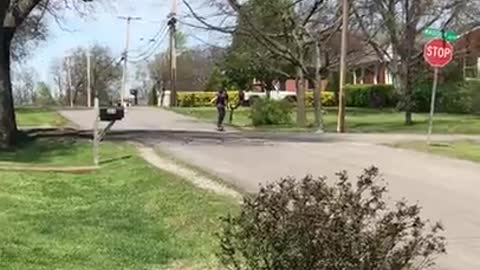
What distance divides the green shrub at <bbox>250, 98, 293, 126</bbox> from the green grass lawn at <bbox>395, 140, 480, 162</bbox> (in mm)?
16509

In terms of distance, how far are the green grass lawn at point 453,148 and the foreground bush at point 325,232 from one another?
15.0 meters

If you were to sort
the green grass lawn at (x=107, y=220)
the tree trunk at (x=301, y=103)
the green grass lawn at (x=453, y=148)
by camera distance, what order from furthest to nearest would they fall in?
the tree trunk at (x=301, y=103) < the green grass lawn at (x=453, y=148) < the green grass lawn at (x=107, y=220)

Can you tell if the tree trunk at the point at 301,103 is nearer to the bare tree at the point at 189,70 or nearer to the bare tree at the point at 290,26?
the bare tree at the point at 290,26

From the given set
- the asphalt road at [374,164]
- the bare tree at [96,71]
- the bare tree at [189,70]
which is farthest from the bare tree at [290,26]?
the bare tree at [96,71]

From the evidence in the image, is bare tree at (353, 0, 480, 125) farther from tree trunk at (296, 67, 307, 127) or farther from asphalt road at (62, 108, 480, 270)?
asphalt road at (62, 108, 480, 270)

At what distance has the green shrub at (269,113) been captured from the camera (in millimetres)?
42688

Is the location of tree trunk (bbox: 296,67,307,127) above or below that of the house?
below

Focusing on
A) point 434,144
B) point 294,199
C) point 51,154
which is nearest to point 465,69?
point 434,144

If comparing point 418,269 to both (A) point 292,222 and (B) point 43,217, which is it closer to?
(A) point 292,222

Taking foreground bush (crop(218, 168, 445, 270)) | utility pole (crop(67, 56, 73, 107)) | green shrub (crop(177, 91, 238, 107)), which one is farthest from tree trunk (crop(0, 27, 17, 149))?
utility pole (crop(67, 56, 73, 107))

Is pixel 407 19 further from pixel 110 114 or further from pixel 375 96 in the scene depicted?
pixel 110 114

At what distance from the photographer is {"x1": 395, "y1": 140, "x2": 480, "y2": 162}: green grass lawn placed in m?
21.7

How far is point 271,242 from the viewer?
6.11 metres

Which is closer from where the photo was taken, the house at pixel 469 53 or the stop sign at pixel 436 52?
the stop sign at pixel 436 52
